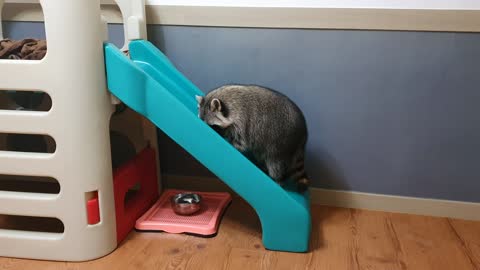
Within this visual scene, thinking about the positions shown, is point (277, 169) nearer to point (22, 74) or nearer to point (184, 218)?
point (184, 218)

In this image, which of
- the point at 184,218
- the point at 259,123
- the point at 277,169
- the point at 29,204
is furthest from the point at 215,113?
the point at 29,204

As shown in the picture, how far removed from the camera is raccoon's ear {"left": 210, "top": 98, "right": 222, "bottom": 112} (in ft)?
4.31

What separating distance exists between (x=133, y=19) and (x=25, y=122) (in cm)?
55

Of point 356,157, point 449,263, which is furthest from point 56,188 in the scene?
point 449,263

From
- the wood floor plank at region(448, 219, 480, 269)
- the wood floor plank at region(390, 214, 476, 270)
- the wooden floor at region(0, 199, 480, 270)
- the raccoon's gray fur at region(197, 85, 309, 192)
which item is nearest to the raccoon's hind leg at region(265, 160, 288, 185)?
the raccoon's gray fur at region(197, 85, 309, 192)

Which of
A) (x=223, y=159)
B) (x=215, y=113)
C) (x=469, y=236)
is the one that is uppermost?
(x=215, y=113)

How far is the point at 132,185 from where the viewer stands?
56.9 inches

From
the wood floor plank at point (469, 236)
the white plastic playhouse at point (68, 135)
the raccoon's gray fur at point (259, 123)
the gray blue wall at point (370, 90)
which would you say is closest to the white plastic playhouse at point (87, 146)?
the white plastic playhouse at point (68, 135)

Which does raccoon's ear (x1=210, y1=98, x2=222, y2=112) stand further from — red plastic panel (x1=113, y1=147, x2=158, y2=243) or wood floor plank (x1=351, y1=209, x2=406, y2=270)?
wood floor plank (x1=351, y1=209, x2=406, y2=270)

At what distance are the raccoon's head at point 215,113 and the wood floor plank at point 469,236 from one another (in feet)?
2.83

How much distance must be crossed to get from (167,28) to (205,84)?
261mm

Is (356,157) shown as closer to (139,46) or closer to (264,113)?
(264,113)

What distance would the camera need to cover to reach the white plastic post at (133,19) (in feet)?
4.91

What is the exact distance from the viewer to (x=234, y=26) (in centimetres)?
155
